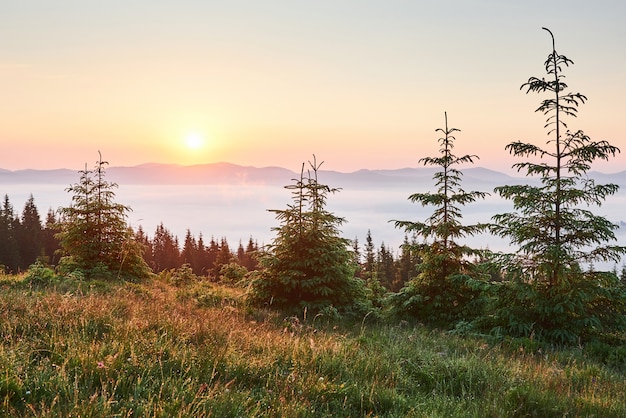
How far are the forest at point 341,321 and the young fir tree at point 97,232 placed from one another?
0.07 metres

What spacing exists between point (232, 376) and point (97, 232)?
14.3m

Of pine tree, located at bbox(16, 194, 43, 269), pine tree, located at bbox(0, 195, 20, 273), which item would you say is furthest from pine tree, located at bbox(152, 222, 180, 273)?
pine tree, located at bbox(0, 195, 20, 273)

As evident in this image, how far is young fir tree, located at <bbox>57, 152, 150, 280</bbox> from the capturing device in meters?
16.5

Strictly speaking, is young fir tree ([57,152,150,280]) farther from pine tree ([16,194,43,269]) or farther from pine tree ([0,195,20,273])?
pine tree ([16,194,43,269])

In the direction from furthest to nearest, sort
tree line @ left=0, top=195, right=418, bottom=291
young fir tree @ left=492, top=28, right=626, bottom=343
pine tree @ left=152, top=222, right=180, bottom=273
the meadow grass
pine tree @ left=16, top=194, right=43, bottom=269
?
Result: pine tree @ left=152, top=222, right=180, bottom=273
pine tree @ left=16, top=194, right=43, bottom=269
tree line @ left=0, top=195, right=418, bottom=291
young fir tree @ left=492, top=28, right=626, bottom=343
the meadow grass

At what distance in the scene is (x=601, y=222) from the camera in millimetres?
10008

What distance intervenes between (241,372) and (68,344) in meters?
2.02

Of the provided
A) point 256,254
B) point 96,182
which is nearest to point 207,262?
point 96,182

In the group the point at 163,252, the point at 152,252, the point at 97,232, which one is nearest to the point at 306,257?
the point at 97,232

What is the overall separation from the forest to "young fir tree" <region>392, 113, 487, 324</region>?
0.05 meters

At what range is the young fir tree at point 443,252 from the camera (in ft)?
41.4

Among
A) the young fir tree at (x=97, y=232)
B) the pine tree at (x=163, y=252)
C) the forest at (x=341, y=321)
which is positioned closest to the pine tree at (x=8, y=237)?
the pine tree at (x=163, y=252)

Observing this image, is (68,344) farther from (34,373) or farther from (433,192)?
(433,192)

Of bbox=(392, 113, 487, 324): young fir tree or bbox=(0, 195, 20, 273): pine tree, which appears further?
bbox=(0, 195, 20, 273): pine tree
